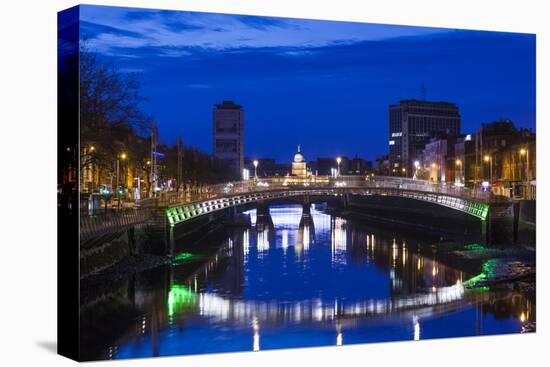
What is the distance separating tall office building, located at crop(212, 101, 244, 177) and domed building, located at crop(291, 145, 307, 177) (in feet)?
2.72

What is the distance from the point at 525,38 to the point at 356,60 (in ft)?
6.80

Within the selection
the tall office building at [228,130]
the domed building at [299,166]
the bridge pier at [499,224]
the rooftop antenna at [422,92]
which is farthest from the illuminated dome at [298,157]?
the bridge pier at [499,224]

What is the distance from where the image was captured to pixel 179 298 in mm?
12414

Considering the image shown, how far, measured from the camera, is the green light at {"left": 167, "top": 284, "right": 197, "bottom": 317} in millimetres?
11539

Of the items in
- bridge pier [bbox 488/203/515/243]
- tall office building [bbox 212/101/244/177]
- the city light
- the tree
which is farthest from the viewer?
the city light

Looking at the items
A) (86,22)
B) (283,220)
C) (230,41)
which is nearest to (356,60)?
(230,41)

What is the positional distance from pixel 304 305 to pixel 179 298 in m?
1.96

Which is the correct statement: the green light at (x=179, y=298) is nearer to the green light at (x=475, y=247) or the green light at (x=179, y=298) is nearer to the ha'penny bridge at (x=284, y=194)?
the ha'penny bridge at (x=284, y=194)

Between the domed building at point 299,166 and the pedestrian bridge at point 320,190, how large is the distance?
0.31 meters

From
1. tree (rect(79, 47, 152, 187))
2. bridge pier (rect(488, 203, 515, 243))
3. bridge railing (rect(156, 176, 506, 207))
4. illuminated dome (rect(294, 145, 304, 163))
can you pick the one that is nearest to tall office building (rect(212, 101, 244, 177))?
illuminated dome (rect(294, 145, 304, 163))

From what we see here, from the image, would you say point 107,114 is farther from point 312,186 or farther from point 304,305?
point 312,186

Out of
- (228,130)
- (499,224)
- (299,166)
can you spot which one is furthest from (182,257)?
(499,224)

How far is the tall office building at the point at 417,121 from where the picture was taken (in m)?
12.3

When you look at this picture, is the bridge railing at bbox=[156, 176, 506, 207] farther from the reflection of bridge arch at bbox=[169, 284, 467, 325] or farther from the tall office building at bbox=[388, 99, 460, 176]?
the reflection of bridge arch at bbox=[169, 284, 467, 325]
